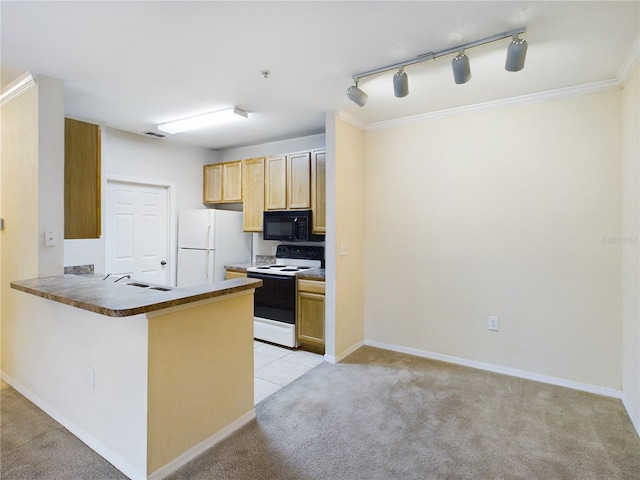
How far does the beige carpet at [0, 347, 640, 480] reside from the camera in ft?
6.17

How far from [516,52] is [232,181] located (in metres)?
3.63

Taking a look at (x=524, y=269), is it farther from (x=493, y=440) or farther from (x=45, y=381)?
(x=45, y=381)

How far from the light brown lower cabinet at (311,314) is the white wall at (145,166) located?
2.23 m

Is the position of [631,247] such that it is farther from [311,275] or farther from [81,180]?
[81,180]

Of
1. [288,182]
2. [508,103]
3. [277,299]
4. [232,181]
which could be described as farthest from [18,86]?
[508,103]

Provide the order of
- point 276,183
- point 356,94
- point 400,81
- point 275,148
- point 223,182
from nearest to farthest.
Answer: point 400,81, point 356,94, point 276,183, point 275,148, point 223,182

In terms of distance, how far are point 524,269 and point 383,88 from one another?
1999mm

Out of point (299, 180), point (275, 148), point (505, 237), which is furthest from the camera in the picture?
point (275, 148)

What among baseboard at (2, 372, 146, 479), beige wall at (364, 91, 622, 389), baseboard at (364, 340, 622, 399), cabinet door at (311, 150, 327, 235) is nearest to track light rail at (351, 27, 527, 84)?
beige wall at (364, 91, 622, 389)

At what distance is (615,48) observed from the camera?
86.4 inches

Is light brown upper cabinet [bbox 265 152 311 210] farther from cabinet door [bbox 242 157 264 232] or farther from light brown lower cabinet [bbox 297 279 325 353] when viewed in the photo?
light brown lower cabinet [bbox 297 279 325 353]

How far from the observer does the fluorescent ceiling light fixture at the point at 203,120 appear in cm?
335

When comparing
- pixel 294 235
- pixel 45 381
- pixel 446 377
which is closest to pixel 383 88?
pixel 294 235

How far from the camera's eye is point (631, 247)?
8.04 ft
